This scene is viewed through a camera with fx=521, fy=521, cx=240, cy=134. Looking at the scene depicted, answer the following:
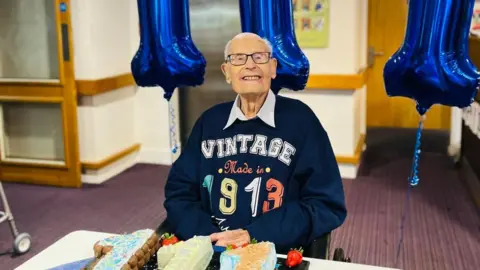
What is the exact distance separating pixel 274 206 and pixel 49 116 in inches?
133

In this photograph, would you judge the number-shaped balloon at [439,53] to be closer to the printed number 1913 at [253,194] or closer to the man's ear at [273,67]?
the man's ear at [273,67]

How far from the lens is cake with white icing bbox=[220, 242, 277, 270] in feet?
3.64

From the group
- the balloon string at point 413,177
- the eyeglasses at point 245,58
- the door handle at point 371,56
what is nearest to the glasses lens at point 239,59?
the eyeglasses at point 245,58

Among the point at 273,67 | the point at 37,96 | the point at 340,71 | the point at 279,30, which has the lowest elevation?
the point at 37,96

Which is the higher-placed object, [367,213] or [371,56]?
[371,56]

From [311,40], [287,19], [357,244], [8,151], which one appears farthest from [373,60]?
[287,19]

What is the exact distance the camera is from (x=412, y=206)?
3709 millimetres

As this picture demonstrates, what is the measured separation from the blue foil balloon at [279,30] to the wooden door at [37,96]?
2.86 metres

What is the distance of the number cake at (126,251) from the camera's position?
1136 millimetres

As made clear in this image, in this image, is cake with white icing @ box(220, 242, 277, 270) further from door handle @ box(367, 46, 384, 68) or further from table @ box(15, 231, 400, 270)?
door handle @ box(367, 46, 384, 68)

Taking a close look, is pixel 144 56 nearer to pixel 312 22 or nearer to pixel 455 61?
pixel 455 61

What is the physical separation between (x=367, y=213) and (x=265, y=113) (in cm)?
222

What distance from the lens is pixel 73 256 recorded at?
1.35m

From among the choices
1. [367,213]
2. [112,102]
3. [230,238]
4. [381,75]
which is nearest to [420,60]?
[230,238]
